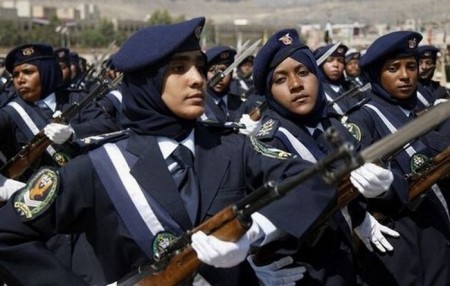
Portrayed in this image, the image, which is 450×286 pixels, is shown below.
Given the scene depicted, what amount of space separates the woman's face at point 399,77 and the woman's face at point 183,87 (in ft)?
6.84

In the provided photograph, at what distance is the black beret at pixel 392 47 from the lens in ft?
15.8

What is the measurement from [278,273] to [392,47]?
6.94 ft

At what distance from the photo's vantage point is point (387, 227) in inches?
165

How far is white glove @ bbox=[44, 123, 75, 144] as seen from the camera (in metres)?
5.57

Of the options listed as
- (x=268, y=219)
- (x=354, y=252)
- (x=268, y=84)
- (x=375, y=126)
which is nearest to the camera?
(x=268, y=219)

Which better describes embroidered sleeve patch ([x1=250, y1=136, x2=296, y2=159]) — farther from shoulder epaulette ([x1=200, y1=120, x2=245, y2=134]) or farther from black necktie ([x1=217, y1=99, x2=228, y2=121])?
black necktie ([x1=217, y1=99, x2=228, y2=121])

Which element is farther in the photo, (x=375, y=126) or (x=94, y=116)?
(x=94, y=116)

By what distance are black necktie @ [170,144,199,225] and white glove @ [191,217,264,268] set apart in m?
0.34

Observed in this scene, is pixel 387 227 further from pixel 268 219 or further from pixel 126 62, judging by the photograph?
pixel 126 62

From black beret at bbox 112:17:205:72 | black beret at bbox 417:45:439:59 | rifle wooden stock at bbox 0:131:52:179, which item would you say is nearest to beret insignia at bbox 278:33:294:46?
black beret at bbox 112:17:205:72

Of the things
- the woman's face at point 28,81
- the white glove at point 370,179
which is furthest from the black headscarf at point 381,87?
the woman's face at point 28,81

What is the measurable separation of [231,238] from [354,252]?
4.49ft

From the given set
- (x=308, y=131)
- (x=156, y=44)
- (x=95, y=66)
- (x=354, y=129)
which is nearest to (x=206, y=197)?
(x=156, y=44)

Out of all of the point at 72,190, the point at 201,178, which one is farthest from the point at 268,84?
the point at 72,190
